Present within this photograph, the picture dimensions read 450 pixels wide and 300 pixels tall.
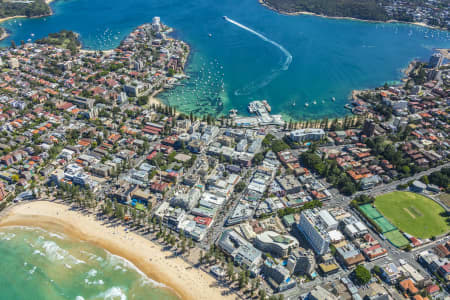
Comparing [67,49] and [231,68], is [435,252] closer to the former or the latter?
[231,68]

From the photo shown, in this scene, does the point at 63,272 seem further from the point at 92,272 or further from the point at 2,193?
the point at 2,193

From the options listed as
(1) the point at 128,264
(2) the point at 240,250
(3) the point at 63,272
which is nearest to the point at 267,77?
(2) the point at 240,250

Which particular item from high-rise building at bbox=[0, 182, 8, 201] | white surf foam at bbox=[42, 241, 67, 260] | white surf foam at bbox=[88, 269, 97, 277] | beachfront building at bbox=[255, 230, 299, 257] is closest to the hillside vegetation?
beachfront building at bbox=[255, 230, 299, 257]

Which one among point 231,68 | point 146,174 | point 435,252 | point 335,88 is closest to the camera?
point 435,252

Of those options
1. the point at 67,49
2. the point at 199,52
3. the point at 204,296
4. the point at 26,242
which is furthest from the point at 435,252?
the point at 67,49

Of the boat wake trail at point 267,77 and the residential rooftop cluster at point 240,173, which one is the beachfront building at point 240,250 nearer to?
the residential rooftop cluster at point 240,173

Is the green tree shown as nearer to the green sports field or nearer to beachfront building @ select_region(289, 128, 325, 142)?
the green sports field
